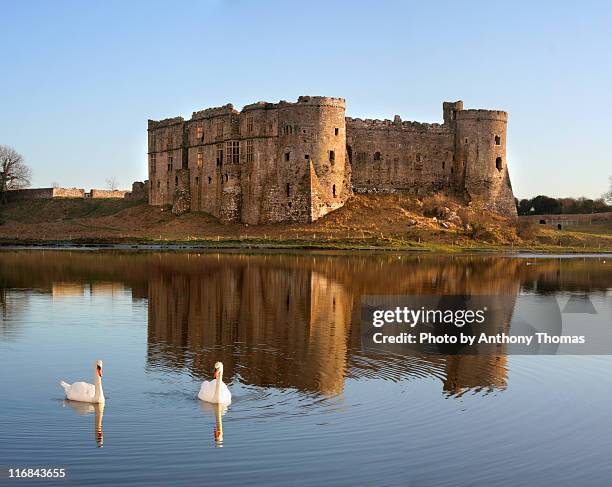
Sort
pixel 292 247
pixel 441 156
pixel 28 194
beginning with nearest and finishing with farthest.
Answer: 1. pixel 292 247
2. pixel 441 156
3. pixel 28 194

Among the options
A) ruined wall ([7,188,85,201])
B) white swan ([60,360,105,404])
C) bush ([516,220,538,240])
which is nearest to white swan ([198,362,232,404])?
white swan ([60,360,105,404])

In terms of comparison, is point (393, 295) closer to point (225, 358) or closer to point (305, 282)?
point (305, 282)


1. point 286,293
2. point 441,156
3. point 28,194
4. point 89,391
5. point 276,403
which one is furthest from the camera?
point 28,194

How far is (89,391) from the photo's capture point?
16734 mm

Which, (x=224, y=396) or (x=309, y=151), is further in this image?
(x=309, y=151)

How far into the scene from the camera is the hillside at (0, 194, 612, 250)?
7188 centimetres

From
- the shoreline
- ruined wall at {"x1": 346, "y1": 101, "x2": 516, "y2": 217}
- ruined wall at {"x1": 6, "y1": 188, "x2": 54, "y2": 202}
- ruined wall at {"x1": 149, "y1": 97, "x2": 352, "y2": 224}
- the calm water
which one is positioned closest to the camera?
the calm water

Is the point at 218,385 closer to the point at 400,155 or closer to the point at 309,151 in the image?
the point at 309,151

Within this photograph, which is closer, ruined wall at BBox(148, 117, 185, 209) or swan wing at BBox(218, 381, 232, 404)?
swan wing at BBox(218, 381, 232, 404)

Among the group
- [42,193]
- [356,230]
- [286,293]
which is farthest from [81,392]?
[42,193]

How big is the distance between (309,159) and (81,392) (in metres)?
59.2

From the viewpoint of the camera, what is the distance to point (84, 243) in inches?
3022

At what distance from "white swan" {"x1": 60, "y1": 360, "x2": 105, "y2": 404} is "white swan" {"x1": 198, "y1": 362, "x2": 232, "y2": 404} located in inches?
72.2

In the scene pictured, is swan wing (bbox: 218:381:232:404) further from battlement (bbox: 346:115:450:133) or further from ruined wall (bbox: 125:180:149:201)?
ruined wall (bbox: 125:180:149:201)
